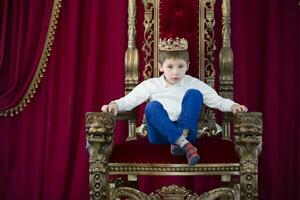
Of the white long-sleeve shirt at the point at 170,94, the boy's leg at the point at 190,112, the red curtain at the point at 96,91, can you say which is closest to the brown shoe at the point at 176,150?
the boy's leg at the point at 190,112

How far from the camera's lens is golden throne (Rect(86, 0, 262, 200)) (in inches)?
95.4

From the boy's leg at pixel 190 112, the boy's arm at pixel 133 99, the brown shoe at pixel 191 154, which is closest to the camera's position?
→ the brown shoe at pixel 191 154

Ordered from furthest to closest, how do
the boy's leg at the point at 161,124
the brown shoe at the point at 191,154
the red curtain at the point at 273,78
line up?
1. the red curtain at the point at 273,78
2. the boy's leg at the point at 161,124
3. the brown shoe at the point at 191,154

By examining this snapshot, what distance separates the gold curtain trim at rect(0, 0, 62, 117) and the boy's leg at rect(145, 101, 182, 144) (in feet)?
3.59

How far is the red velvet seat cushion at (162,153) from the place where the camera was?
8.09ft

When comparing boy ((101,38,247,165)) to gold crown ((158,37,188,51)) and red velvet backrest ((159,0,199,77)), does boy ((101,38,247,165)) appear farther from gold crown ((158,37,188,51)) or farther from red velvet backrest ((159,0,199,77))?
red velvet backrest ((159,0,199,77))

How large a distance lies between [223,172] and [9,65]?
5.57 ft

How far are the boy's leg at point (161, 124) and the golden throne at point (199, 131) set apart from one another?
0.08 meters

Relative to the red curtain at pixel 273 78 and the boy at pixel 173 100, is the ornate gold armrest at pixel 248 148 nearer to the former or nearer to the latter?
the boy at pixel 173 100

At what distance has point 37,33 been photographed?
349cm

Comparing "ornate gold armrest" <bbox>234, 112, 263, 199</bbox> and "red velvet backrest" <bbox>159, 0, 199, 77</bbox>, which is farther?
"red velvet backrest" <bbox>159, 0, 199, 77</bbox>

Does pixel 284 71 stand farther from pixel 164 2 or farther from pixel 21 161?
pixel 21 161

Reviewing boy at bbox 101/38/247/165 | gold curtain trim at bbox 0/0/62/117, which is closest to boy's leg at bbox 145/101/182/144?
boy at bbox 101/38/247/165

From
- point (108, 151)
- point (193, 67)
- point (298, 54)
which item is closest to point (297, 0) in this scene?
point (298, 54)
